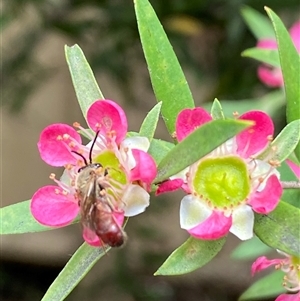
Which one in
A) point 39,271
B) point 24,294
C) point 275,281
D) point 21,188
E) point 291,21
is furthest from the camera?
point 21,188

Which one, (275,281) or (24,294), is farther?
(24,294)

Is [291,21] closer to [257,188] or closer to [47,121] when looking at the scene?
[47,121]

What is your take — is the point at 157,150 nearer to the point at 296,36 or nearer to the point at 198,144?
the point at 198,144

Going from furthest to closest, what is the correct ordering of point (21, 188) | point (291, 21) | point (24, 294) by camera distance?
point (21, 188) → point (24, 294) → point (291, 21)

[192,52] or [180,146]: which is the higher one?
[180,146]

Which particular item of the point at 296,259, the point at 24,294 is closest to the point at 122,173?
the point at 296,259

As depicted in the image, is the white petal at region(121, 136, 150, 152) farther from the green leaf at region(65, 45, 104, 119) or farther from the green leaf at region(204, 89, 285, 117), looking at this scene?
the green leaf at region(204, 89, 285, 117)

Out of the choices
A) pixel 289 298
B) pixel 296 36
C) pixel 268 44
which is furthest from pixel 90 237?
pixel 296 36

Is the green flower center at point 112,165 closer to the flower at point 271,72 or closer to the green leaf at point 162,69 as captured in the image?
the green leaf at point 162,69
